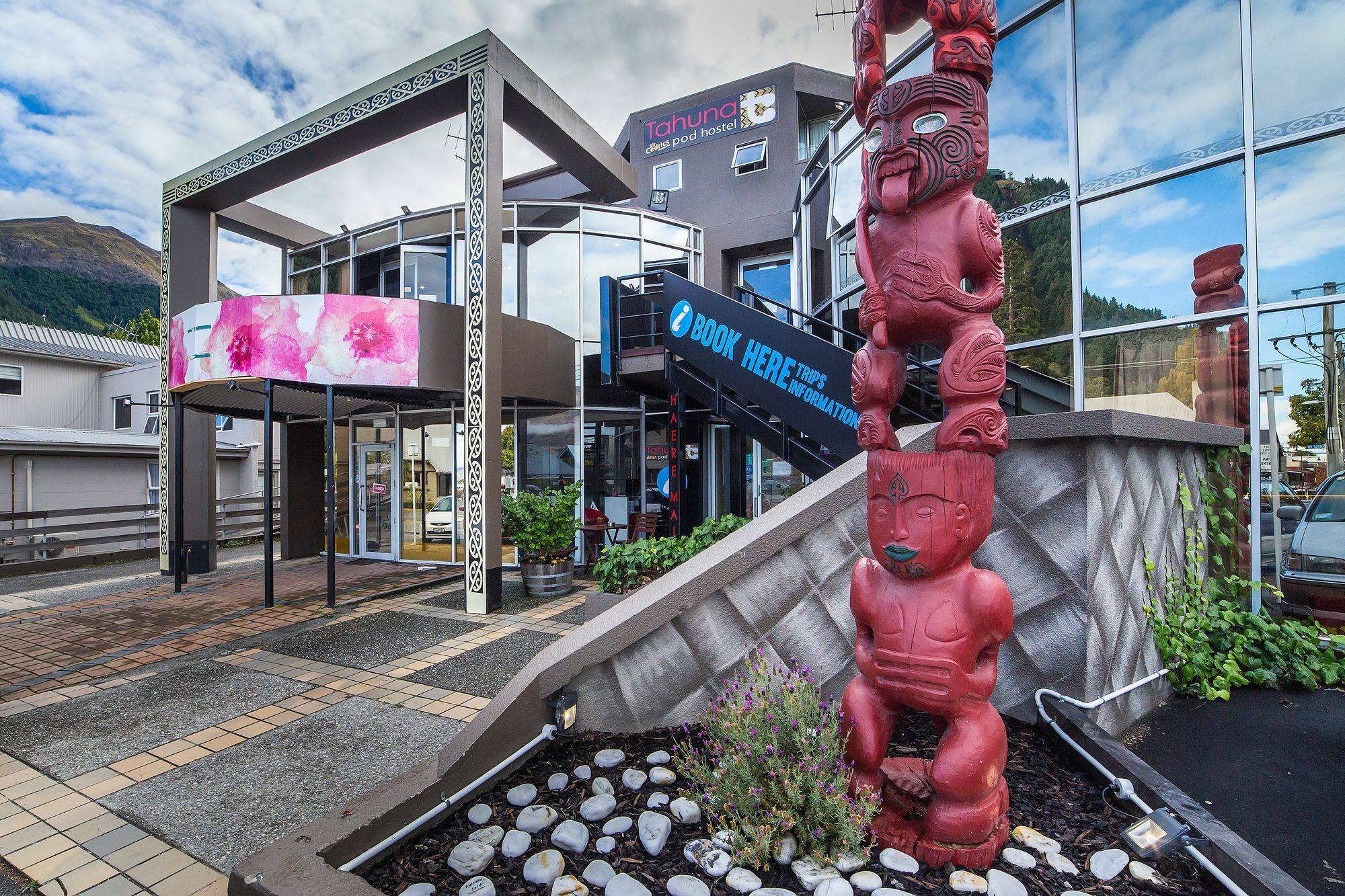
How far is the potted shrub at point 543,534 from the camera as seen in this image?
812 centimetres

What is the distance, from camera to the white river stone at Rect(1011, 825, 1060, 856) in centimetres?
209

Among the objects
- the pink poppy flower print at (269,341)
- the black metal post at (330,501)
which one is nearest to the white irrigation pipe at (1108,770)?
the black metal post at (330,501)

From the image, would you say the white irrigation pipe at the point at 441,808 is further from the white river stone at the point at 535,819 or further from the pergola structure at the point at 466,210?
the pergola structure at the point at 466,210

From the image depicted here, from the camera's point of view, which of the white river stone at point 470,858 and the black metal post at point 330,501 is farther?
the black metal post at point 330,501

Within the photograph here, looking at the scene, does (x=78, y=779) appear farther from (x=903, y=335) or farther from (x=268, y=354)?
(x=268, y=354)

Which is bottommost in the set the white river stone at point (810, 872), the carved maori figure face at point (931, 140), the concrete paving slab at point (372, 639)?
the concrete paving slab at point (372, 639)

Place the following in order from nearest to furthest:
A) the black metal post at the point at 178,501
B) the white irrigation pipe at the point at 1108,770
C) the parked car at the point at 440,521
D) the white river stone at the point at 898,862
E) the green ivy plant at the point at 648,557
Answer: the white irrigation pipe at the point at 1108,770 < the white river stone at the point at 898,862 < the green ivy plant at the point at 648,557 < the black metal post at the point at 178,501 < the parked car at the point at 440,521

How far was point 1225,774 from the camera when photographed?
8.91ft

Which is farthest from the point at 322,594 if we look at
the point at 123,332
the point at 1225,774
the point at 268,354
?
the point at 123,332

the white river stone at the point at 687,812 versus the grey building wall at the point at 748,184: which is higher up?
the grey building wall at the point at 748,184

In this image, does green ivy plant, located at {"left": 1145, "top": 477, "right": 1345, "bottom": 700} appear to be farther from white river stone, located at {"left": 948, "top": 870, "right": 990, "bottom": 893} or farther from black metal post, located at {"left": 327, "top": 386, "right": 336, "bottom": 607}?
black metal post, located at {"left": 327, "top": 386, "right": 336, "bottom": 607}

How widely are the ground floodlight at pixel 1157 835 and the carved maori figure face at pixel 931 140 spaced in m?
2.19

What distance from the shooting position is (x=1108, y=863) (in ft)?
6.48

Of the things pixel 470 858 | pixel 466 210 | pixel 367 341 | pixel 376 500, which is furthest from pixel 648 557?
pixel 376 500
